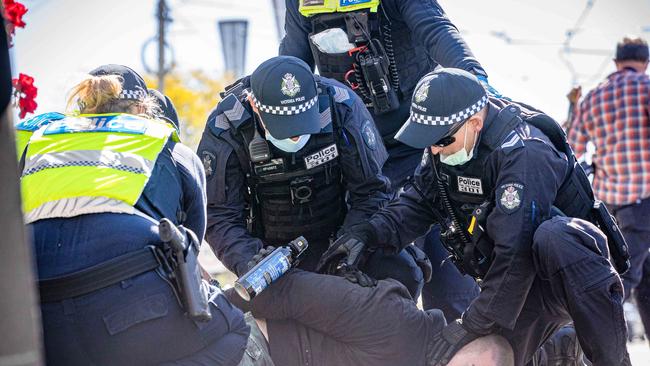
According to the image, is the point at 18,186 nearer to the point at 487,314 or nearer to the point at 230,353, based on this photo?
the point at 230,353

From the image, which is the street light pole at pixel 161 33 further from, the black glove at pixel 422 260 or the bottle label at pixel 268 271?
the bottle label at pixel 268 271

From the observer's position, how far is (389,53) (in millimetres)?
4898

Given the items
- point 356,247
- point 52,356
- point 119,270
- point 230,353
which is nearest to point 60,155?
point 119,270

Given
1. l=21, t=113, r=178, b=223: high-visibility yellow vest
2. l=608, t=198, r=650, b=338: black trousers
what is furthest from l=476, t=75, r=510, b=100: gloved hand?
l=608, t=198, r=650, b=338: black trousers

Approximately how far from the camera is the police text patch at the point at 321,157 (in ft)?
14.5

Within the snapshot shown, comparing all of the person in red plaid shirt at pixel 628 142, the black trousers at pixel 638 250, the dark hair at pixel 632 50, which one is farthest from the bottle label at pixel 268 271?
the dark hair at pixel 632 50

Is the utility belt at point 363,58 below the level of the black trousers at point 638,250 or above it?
above

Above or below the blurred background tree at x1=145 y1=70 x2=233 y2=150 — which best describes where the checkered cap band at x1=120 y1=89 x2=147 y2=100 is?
above

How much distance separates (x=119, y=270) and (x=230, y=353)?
566 millimetres

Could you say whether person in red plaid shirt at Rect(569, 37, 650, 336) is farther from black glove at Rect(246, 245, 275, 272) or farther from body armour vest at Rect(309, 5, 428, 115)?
black glove at Rect(246, 245, 275, 272)

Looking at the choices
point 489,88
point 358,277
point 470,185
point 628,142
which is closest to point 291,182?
point 358,277

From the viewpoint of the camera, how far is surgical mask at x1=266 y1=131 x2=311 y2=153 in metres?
4.32

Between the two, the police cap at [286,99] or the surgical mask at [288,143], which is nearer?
the police cap at [286,99]

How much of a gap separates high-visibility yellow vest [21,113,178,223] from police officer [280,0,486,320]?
170 centimetres
